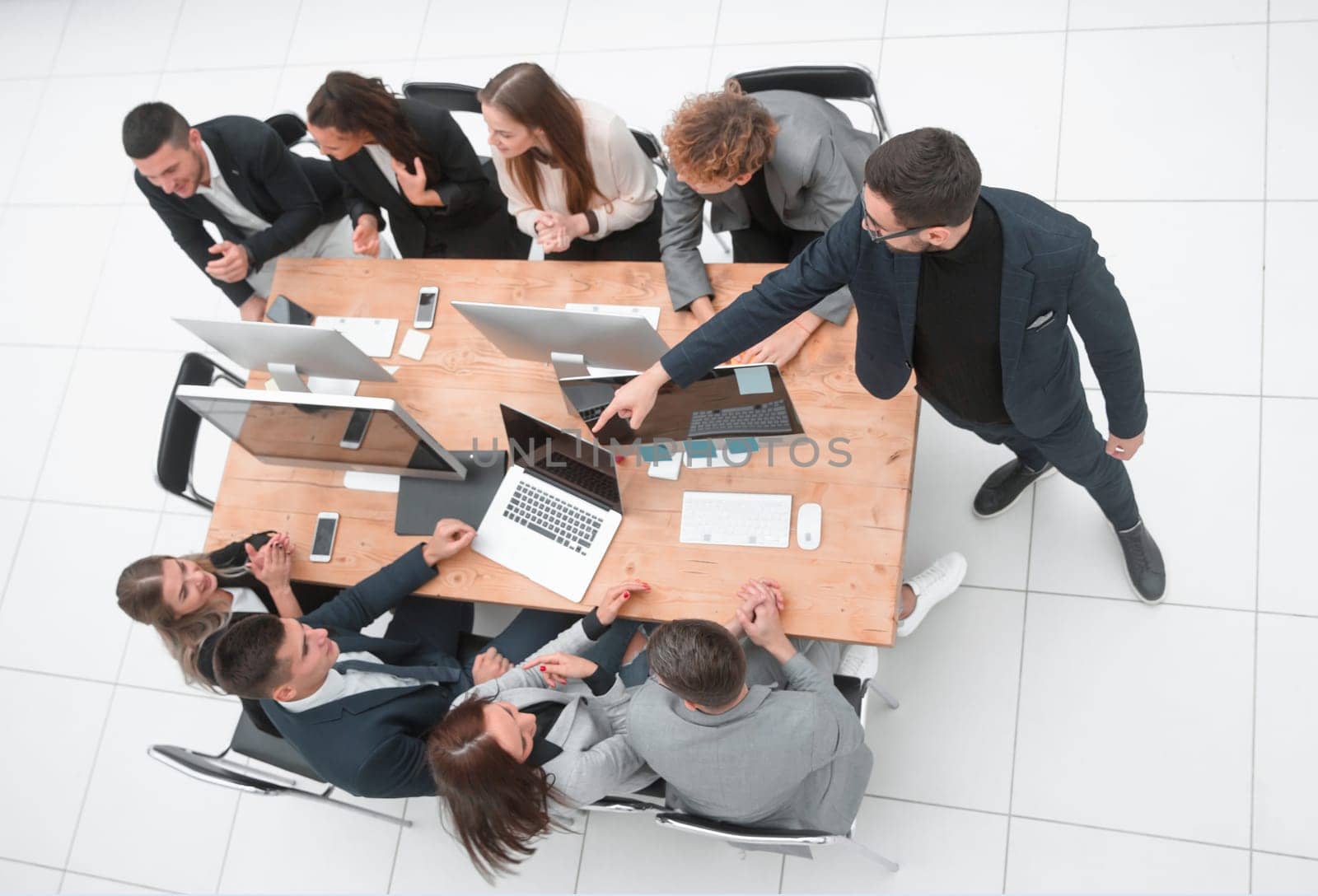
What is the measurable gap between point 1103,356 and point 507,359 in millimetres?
1495

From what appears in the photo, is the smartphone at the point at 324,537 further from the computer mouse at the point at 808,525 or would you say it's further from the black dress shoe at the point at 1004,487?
the black dress shoe at the point at 1004,487

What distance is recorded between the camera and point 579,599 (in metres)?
2.26

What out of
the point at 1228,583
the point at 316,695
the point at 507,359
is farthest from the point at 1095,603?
the point at 316,695

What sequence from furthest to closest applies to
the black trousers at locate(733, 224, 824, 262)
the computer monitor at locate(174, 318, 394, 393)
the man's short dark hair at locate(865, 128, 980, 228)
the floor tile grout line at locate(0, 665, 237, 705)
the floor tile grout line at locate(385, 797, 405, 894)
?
the floor tile grout line at locate(0, 665, 237, 705)
the floor tile grout line at locate(385, 797, 405, 894)
the black trousers at locate(733, 224, 824, 262)
the computer monitor at locate(174, 318, 394, 393)
the man's short dark hair at locate(865, 128, 980, 228)

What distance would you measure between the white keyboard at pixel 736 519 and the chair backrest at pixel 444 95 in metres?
1.53

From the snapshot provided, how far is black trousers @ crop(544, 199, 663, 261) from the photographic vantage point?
2.89 m

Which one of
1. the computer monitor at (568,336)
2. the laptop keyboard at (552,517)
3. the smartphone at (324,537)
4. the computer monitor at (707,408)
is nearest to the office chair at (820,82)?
the computer monitor at (568,336)

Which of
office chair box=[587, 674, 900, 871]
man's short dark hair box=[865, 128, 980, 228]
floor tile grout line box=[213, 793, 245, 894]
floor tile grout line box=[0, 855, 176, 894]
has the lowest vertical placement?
floor tile grout line box=[0, 855, 176, 894]

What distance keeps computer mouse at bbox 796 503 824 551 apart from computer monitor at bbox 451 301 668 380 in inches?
19.8

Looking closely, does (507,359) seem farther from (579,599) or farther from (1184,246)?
(1184,246)

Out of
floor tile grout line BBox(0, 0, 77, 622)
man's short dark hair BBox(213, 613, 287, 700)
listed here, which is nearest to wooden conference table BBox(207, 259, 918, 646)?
man's short dark hair BBox(213, 613, 287, 700)

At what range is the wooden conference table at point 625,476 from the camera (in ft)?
7.06

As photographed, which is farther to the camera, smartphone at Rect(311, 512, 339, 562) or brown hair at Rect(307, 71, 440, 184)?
brown hair at Rect(307, 71, 440, 184)

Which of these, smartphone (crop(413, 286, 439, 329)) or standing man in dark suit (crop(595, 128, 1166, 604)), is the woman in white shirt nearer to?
smartphone (crop(413, 286, 439, 329))
